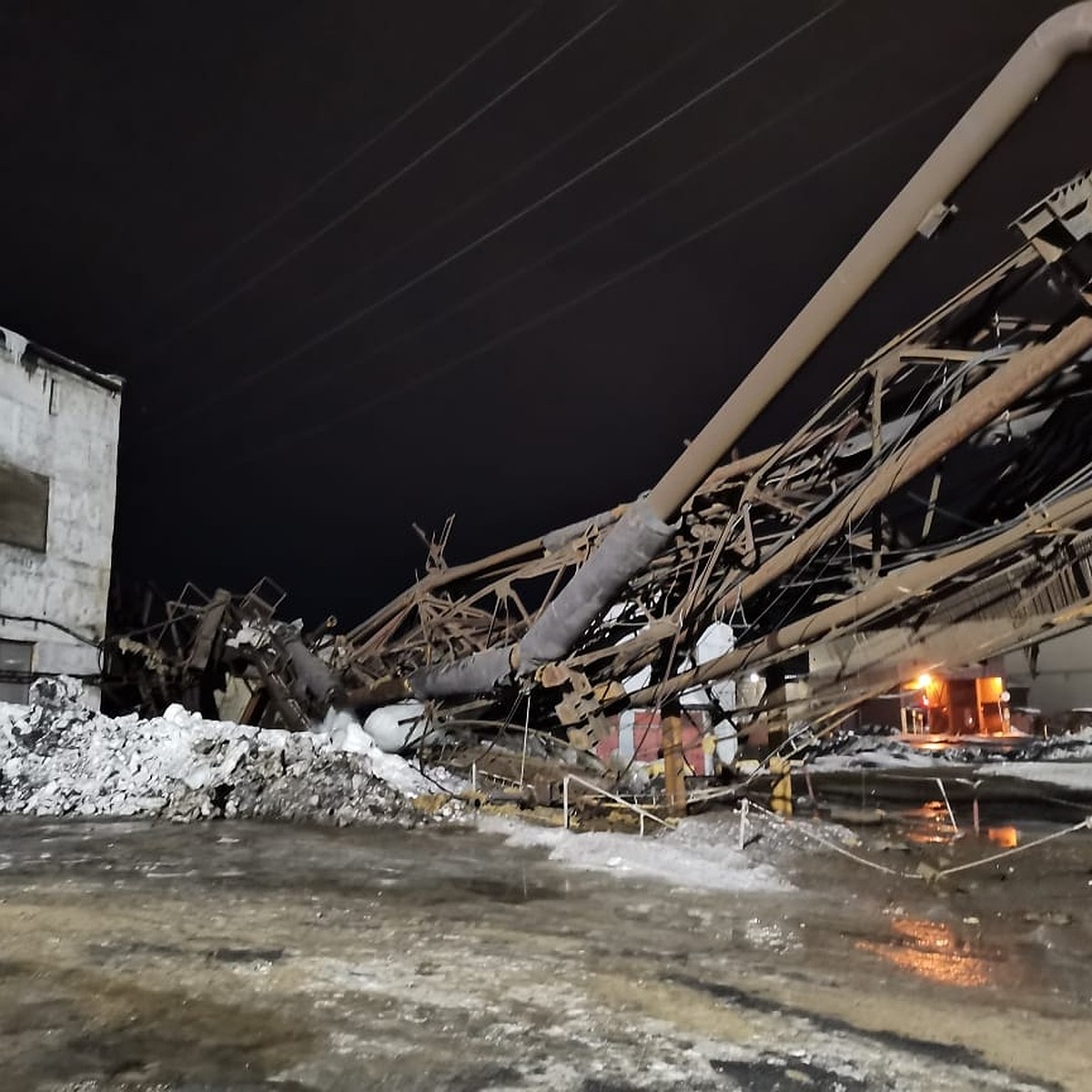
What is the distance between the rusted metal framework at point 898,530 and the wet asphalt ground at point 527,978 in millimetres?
2261

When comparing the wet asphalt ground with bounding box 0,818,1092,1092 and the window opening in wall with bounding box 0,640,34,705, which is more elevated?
the window opening in wall with bounding box 0,640,34,705

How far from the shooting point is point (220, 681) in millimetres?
17094

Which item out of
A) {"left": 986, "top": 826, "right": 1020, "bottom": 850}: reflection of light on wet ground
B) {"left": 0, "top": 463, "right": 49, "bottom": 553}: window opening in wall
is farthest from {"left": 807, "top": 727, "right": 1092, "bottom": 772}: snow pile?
{"left": 0, "top": 463, "right": 49, "bottom": 553}: window opening in wall

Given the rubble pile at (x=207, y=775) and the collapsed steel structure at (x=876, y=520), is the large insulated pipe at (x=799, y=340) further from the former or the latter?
the rubble pile at (x=207, y=775)

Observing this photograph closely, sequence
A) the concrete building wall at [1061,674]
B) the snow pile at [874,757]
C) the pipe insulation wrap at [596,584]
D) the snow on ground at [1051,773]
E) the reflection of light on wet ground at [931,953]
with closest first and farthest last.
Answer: the reflection of light on wet ground at [931,953], the pipe insulation wrap at [596,584], the snow on ground at [1051,773], the snow pile at [874,757], the concrete building wall at [1061,674]

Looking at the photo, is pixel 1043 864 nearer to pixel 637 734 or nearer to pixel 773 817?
pixel 773 817

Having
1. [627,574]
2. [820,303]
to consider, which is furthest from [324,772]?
[820,303]

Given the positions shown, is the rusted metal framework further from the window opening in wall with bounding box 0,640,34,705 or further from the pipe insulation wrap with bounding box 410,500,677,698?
the window opening in wall with bounding box 0,640,34,705

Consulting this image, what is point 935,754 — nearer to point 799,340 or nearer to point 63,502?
point 799,340

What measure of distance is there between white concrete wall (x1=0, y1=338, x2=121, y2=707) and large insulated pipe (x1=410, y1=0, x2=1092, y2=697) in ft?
32.8

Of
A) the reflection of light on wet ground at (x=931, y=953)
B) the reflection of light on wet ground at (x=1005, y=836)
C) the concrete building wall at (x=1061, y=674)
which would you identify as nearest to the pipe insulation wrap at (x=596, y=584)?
the reflection of light on wet ground at (x=931, y=953)

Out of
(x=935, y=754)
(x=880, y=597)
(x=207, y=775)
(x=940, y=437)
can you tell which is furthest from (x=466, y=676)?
(x=935, y=754)

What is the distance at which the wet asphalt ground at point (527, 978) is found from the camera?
3443 mm

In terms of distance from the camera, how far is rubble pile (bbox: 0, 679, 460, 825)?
1092cm
